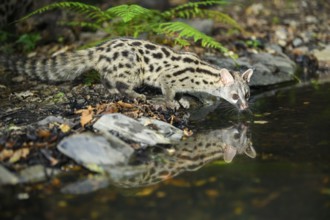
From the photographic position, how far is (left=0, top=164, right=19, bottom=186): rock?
5230mm

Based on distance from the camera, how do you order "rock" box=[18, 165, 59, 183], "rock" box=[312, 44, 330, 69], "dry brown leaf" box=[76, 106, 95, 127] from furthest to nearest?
"rock" box=[312, 44, 330, 69]
"dry brown leaf" box=[76, 106, 95, 127]
"rock" box=[18, 165, 59, 183]

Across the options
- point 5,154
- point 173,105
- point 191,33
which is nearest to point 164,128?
point 173,105

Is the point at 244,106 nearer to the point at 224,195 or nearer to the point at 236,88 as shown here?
the point at 236,88

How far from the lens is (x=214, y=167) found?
584cm

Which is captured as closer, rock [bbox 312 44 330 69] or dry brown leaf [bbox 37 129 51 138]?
dry brown leaf [bbox 37 129 51 138]

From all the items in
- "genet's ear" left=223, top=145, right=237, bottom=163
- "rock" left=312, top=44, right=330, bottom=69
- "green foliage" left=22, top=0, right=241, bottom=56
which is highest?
"green foliage" left=22, top=0, right=241, bottom=56

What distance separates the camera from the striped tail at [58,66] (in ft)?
27.9

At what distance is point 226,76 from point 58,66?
278cm

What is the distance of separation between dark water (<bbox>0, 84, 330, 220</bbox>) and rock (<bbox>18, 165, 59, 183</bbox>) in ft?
0.57

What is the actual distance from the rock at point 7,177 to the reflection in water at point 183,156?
0.97 m

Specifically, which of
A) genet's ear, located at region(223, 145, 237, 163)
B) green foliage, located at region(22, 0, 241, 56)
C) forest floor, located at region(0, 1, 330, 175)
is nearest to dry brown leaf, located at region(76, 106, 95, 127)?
forest floor, located at region(0, 1, 330, 175)

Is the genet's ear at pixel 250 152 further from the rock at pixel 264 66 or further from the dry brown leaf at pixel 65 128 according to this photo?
the rock at pixel 264 66

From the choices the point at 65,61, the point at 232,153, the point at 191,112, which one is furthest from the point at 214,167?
the point at 65,61

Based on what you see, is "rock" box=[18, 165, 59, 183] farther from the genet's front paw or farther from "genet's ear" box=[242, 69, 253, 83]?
"genet's ear" box=[242, 69, 253, 83]
